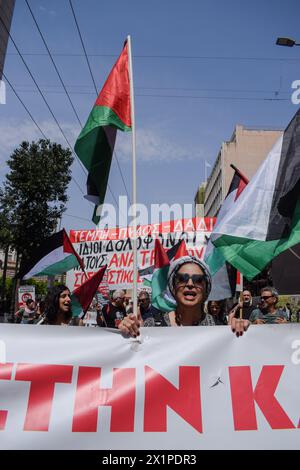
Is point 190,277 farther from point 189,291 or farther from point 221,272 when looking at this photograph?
point 221,272

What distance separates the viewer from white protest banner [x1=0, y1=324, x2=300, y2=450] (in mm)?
2377

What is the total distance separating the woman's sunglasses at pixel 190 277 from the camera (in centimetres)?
294

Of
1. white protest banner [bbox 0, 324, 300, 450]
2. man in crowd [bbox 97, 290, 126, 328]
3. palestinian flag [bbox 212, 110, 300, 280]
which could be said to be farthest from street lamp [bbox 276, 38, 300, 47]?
white protest banner [bbox 0, 324, 300, 450]

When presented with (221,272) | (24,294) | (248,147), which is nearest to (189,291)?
(221,272)

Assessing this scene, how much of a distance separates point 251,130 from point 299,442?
6445 cm

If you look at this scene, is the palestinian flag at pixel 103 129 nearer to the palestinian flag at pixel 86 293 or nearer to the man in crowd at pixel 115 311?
the palestinian flag at pixel 86 293

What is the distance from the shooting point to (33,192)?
22.7 m

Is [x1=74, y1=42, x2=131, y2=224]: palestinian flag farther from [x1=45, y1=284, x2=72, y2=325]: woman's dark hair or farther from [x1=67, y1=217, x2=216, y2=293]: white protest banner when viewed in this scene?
[x1=67, y1=217, x2=216, y2=293]: white protest banner

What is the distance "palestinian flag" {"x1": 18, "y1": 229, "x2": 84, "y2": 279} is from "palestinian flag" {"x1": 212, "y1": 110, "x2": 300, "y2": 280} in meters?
2.94

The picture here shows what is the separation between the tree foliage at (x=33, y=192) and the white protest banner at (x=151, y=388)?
66.1ft

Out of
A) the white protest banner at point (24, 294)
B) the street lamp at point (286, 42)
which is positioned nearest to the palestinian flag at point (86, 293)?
the street lamp at point (286, 42)

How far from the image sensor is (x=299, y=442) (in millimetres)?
2389

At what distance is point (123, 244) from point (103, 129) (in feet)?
24.3
